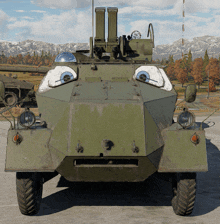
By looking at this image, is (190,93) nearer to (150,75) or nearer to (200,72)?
(150,75)

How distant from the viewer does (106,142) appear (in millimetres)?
5191

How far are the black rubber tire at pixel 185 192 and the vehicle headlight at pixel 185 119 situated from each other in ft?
2.57

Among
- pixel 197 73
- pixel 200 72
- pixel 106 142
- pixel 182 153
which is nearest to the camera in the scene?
pixel 106 142

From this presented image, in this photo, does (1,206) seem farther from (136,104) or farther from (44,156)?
(136,104)

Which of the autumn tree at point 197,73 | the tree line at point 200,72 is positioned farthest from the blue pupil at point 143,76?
the autumn tree at point 197,73

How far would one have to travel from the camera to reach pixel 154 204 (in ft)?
21.4

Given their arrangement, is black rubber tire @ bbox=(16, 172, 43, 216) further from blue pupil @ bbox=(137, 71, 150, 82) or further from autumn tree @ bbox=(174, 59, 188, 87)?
autumn tree @ bbox=(174, 59, 188, 87)

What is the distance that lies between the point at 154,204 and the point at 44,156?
2.24 meters

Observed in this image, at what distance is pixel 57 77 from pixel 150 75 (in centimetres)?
171

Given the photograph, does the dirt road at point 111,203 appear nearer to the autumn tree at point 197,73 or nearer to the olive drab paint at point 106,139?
the olive drab paint at point 106,139

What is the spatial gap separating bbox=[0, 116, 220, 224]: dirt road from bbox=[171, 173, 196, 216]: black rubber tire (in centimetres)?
19

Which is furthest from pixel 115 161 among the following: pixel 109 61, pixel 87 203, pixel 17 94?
pixel 17 94

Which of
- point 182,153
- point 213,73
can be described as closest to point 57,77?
point 182,153

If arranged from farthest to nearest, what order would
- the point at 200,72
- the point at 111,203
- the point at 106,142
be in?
1. the point at 200,72
2. the point at 111,203
3. the point at 106,142
